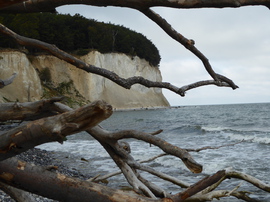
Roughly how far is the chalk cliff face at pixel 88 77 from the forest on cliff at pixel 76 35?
228cm

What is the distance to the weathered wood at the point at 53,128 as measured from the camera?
1.31 metres

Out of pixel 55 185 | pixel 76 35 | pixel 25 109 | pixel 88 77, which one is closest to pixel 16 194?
pixel 25 109

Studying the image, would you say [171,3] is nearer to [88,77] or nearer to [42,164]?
[42,164]

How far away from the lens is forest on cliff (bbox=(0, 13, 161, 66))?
42.5 m

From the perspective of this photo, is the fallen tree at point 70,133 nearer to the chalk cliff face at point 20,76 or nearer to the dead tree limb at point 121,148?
the dead tree limb at point 121,148

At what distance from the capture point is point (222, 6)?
1752 millimetres

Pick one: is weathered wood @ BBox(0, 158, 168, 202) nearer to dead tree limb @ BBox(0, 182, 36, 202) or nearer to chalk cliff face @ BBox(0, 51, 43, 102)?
dead tree limb @ BBox(0, 182, 36, 202)

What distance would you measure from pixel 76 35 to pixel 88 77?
9.68 meters

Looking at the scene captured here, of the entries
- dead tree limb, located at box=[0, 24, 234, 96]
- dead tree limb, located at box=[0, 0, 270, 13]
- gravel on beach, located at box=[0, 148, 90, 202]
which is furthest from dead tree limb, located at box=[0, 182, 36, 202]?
gravel on beach, located at box=[0, 148, 90, 202]

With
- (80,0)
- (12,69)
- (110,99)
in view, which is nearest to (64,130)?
(80,0)

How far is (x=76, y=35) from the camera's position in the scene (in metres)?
57.3

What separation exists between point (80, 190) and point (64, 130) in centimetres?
44

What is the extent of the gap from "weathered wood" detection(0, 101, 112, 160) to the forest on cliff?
133ft

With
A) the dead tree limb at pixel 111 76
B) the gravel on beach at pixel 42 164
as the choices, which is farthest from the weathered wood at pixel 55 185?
the gravel on beach at pixel 42 164
